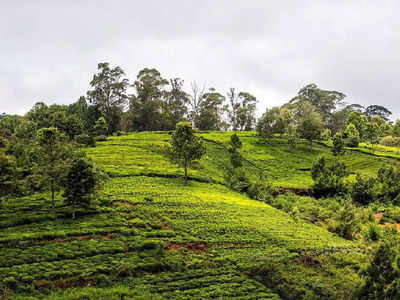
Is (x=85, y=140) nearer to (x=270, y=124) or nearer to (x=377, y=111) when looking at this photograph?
(x=270, y=124)

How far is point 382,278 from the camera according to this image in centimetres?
1472

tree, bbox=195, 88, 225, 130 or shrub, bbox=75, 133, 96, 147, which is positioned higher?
tree, bbox=195, 88, 225, 130

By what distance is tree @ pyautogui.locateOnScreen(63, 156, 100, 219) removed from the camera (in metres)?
27.5

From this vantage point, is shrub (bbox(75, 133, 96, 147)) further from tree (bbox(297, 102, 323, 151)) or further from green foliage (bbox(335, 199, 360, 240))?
tree (bbox(297, 102, 323, 151))

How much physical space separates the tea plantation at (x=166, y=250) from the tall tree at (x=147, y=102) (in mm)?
57341

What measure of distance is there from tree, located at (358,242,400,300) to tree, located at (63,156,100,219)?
24482 mm

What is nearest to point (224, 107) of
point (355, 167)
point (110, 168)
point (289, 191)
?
point (355, 167)

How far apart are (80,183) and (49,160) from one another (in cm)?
405

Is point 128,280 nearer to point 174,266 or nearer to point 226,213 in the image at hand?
point 174,266

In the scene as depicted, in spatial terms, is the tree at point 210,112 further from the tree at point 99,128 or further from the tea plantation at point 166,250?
the tea plantation at point 166,250

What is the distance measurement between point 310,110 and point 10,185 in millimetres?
88143

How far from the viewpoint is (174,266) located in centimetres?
2106

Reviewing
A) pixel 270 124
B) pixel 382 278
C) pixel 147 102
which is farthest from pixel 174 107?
pixel 382 278

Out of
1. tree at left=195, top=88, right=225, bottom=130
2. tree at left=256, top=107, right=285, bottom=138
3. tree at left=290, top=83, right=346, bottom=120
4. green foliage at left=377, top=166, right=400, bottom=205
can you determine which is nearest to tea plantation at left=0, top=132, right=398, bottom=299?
green foliage at left=377, top=166, right=400, bottom=205
